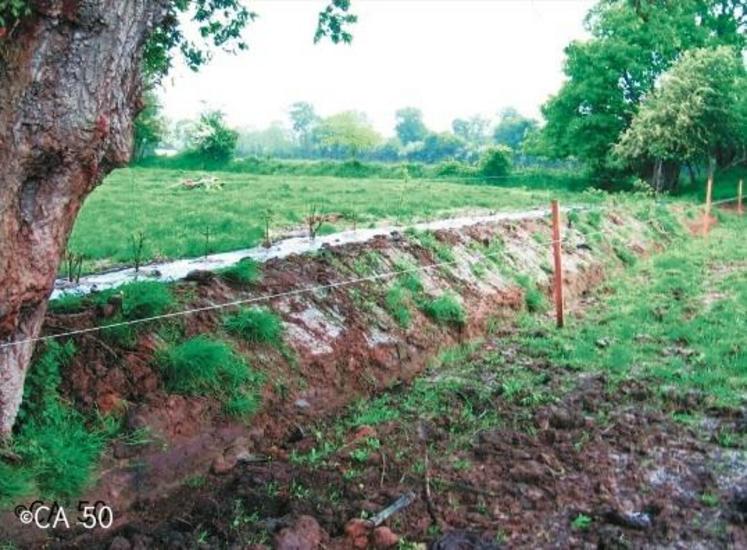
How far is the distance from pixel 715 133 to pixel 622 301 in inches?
775

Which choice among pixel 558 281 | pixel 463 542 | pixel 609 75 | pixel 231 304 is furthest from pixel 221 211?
pixel 609 75

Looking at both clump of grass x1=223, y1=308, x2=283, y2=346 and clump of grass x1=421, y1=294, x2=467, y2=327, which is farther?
clump of grass x1=421, y1=294, x2=467, y2=327

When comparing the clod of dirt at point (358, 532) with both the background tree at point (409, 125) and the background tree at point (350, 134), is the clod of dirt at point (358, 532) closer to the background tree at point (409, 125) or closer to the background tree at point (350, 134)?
the background tree at point (350, 134)

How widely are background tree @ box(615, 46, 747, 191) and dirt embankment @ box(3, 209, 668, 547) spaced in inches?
707

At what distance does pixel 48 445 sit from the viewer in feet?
14.3

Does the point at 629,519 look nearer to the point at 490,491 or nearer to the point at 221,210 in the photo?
the point at 490,491

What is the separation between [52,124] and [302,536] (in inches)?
103

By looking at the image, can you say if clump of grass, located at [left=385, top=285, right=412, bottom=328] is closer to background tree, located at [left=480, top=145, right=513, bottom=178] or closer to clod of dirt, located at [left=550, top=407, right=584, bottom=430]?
clod of dirt, located at [left=550, top=407, right=584, bottom=430]

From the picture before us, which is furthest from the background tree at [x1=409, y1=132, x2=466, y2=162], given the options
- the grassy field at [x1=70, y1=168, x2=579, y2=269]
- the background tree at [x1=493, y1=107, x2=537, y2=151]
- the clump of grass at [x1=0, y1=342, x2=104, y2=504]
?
the clump of grass at [x1=0, y1=342, x2=104, y2=504]

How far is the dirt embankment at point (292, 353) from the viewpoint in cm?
482

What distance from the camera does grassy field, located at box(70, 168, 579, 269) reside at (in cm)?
1023

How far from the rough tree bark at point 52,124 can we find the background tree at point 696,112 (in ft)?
83.1

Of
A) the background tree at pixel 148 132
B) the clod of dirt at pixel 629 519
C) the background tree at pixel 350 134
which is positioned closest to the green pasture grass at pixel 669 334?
the clod of dirt at pixel 629 519

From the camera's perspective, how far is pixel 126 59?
3.92 m
